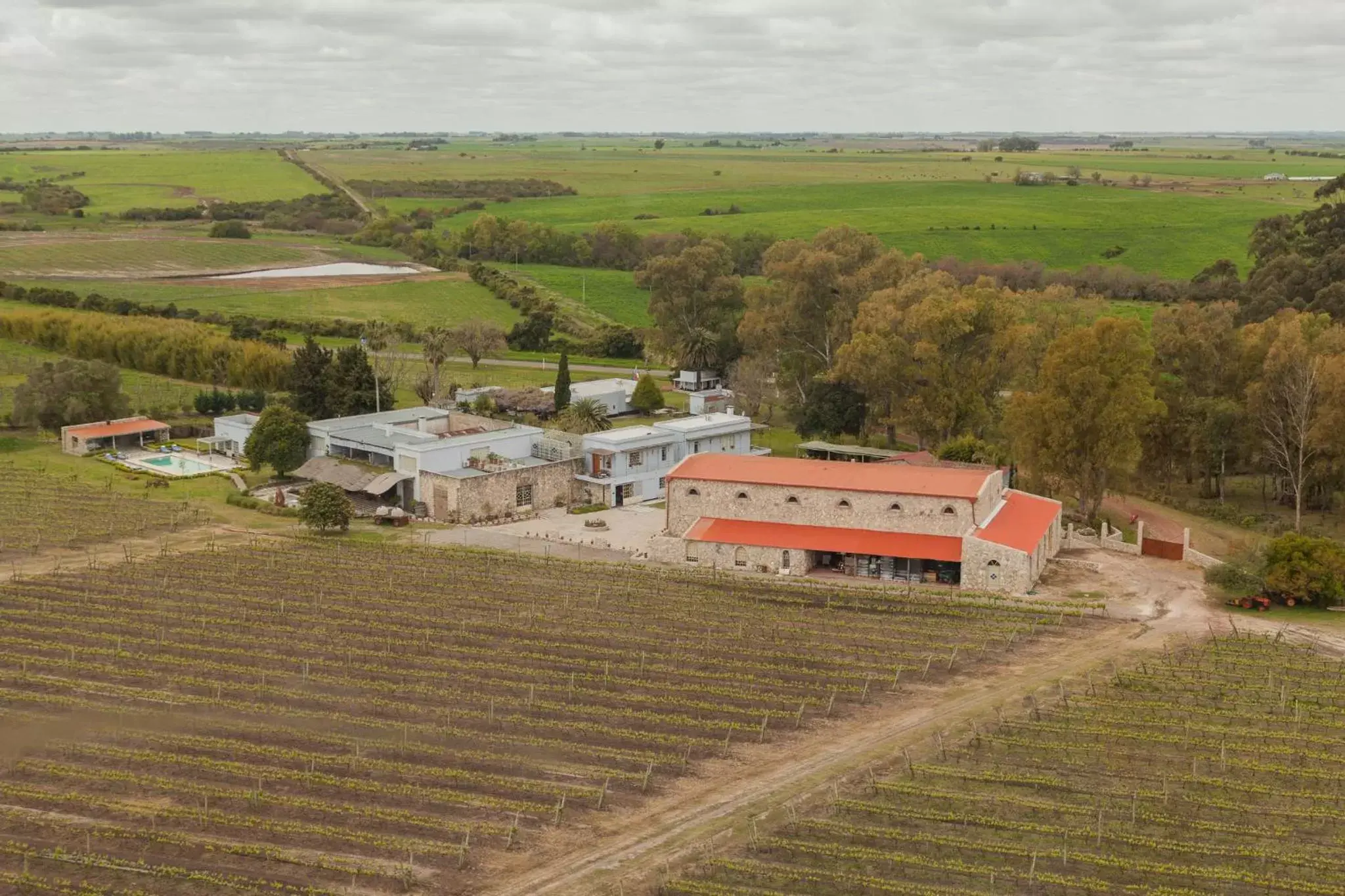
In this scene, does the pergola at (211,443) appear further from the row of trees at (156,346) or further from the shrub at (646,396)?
the shrub at (646,396)

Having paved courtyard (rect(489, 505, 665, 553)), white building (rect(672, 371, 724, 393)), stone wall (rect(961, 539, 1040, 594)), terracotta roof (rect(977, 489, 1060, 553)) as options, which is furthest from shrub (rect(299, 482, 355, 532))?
white building (rect(672, 371, 724, 393))

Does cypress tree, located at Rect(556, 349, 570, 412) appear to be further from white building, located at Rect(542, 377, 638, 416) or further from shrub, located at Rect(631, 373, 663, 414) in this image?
shrub, located at Rect(631, 373, 663, 414)

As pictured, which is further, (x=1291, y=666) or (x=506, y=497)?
(x=506, y=497)

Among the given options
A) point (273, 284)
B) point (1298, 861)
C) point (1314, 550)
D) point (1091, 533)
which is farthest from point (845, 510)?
point (273, 284)

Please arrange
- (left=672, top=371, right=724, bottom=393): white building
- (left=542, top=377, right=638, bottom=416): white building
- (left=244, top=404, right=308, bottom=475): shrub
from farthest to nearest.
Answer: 1. (left=672, top=371, right=724, bottom=393): white building
2. (left=542, top=377, right=638, bottom=416): white building
3. (left=244, top=404, right=308, bottom=475): shrub

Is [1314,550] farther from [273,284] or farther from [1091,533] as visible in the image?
[273,284]
